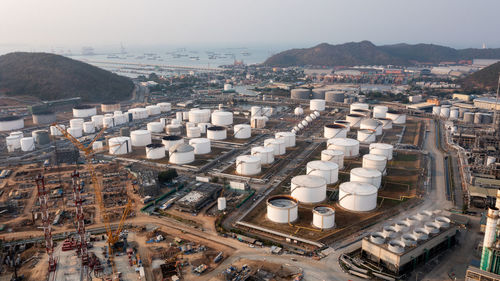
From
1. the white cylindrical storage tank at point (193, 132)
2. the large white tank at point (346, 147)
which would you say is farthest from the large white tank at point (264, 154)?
the white cylindrical storage tank at point (193, 132)

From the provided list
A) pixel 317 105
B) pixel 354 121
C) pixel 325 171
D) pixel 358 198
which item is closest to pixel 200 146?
pixel 325 171

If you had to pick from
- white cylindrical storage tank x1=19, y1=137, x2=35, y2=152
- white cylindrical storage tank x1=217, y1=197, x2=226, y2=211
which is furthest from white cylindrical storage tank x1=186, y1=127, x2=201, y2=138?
white cylindrical storage tank x1=217, y1=197, x2=226, y2=211

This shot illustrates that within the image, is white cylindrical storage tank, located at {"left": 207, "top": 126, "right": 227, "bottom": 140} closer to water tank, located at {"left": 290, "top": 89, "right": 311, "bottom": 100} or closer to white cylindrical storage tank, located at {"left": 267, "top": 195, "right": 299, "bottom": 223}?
white cylindrical storage tank, located at {"left": 267, "top": 195, "right": 299, "bottom": 223}

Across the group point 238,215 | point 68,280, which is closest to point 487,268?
point 238,215

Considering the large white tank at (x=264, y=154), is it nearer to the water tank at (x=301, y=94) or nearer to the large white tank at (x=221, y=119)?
the large white tank at (x=221, y=119)

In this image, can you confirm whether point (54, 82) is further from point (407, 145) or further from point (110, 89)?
point (407, 145)

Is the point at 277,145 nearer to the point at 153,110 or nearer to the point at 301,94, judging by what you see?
the point at 153,110
